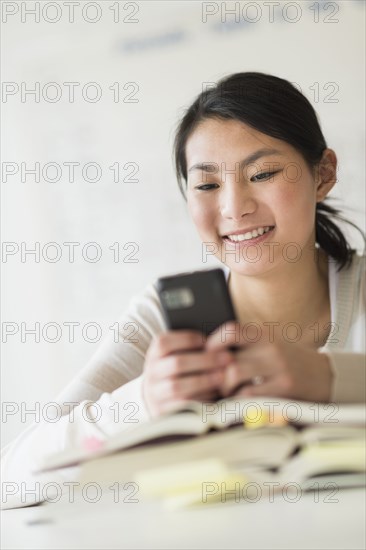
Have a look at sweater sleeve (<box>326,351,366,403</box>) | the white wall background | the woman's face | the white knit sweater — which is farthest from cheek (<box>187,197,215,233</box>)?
the white wall background

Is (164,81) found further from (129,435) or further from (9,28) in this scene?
(129,435)

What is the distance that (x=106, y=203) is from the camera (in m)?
2.37

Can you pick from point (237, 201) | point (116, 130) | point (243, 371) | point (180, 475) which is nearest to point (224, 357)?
point (243, 371)

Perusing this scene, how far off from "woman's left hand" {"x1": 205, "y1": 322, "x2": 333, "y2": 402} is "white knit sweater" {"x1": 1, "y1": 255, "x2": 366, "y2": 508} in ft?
0.12

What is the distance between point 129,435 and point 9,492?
470 millimetres

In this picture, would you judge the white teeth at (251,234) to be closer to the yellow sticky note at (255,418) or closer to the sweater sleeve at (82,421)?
the sweater sleeve at (82,421)

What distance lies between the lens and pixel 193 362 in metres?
0.80

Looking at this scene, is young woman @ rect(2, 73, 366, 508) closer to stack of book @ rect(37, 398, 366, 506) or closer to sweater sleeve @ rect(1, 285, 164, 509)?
sweater sleeve @ rect(1, 285, 164, 509)

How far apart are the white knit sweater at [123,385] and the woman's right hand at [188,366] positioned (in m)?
0.12

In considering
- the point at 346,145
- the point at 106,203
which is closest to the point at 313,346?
the point at 346,145

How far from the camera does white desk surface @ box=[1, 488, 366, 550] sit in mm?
704

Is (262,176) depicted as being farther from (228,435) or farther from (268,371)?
(228,435)

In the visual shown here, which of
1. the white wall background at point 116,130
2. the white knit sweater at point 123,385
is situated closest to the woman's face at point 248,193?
the white knit sweater at point 123,385

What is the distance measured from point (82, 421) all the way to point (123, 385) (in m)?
0.17
